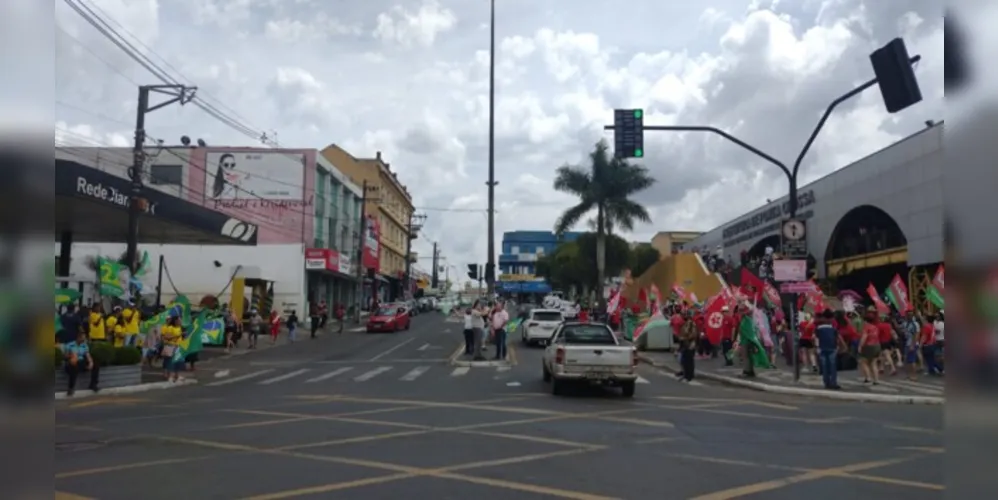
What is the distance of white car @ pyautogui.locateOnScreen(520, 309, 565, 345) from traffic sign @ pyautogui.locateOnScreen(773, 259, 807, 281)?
53.1 feet

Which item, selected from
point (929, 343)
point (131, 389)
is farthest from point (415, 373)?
point (929, 343)

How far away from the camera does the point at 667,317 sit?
110 ft

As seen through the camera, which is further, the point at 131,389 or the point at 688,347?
the point at 688,347

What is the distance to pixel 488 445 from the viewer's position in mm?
10703

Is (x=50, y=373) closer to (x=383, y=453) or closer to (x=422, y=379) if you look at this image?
(x=383, y=453)

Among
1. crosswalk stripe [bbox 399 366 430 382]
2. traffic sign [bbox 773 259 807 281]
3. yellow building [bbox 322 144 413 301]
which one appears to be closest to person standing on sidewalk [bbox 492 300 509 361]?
crosswalk stripe [bbox 399 366 430 382]

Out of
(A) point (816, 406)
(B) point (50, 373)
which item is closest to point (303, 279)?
(A) point (816, 406)

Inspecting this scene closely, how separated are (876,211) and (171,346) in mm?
31819

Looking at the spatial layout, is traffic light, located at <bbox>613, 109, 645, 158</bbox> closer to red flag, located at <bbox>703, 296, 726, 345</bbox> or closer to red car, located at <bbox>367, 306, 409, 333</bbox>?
red flag, located at <bbox>703, 296, 726, 345</bbox>

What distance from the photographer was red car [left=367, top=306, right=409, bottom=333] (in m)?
45.6

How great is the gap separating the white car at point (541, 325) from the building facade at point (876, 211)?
10.9m

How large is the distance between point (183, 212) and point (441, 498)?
2537cm

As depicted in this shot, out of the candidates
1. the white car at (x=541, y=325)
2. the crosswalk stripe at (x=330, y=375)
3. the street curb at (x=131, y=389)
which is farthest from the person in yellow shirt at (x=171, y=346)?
the white car at (x=541, y=325)

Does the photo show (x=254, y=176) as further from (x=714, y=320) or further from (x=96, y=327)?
(x=714, y=320)
